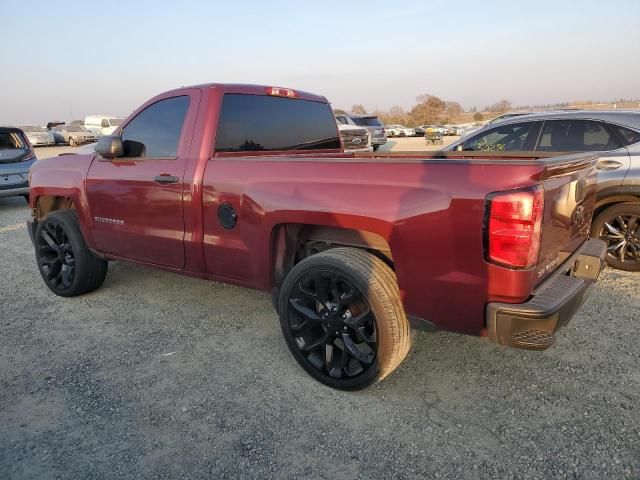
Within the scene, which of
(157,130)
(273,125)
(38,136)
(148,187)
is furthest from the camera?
(38,136)

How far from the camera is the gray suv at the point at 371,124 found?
20.7 metres

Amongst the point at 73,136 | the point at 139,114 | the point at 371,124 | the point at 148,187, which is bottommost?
the point at 148,187

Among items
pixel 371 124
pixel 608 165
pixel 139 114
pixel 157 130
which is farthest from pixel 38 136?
pixel 608 165

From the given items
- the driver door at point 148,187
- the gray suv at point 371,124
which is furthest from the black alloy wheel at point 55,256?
the gray suv at point 371,124

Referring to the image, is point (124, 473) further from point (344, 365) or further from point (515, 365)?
point (515, 365)

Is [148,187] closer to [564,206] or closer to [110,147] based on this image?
[110,147]

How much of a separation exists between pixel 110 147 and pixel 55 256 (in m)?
1.61

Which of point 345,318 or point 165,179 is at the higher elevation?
point 165,179

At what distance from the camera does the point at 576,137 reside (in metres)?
5.02

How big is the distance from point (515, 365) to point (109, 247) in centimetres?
339

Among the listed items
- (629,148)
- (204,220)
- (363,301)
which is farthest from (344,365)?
(629,148)

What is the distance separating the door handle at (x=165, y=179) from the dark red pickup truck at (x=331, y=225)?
0.01m

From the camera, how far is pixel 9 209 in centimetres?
1038

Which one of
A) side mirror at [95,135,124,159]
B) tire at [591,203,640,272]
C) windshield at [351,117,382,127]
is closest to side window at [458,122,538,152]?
tire at [591,203,640,272]
